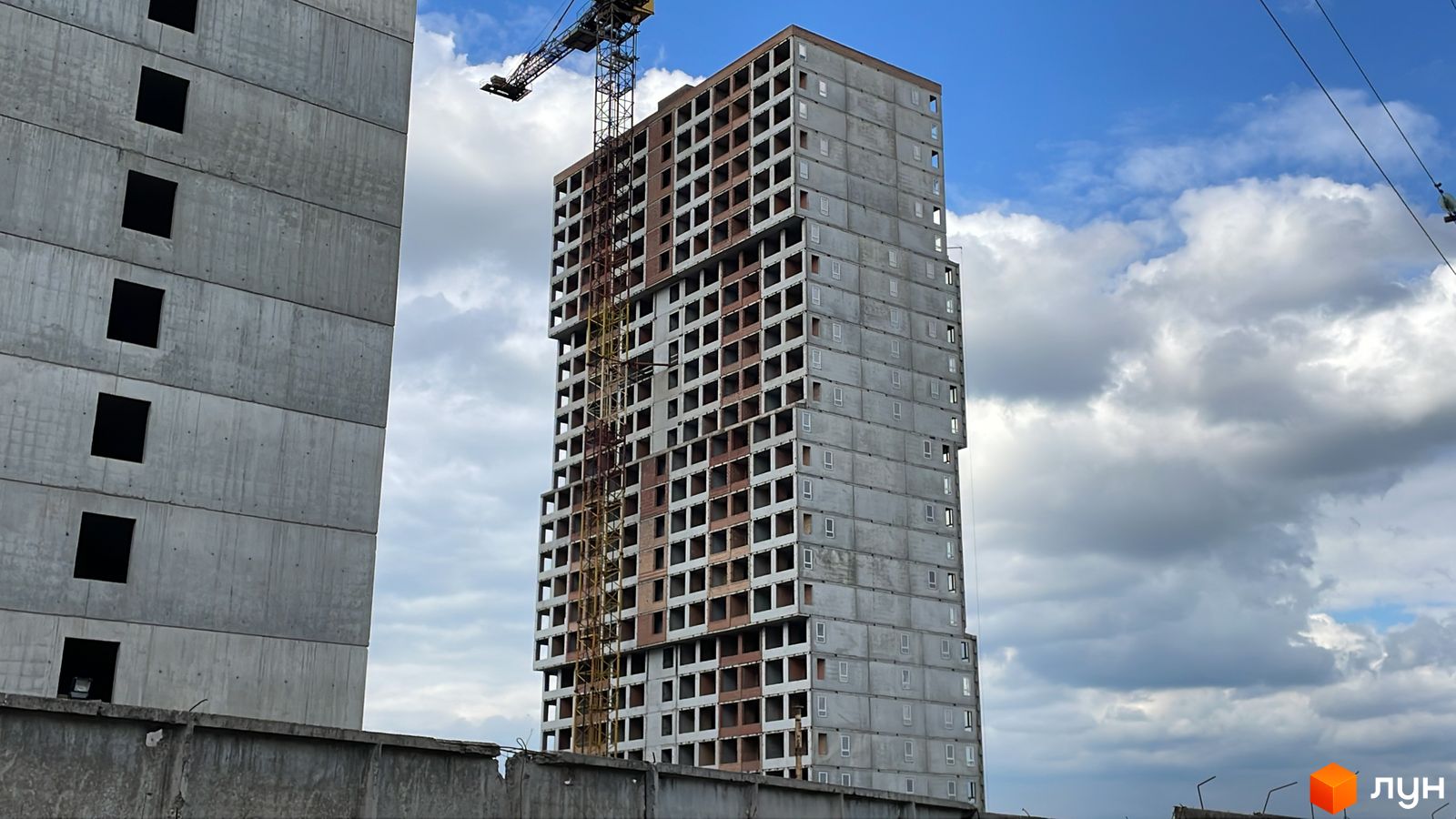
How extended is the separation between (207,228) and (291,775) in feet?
114

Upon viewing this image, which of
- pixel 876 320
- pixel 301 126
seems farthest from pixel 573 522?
pixel 301 126

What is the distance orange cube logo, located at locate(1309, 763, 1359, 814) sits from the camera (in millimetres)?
49969

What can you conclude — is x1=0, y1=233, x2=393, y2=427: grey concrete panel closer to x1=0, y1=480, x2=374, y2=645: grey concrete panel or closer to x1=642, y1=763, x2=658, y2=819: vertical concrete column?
x1=0, y1=480, x2=374, y2=645: grey concrete panel

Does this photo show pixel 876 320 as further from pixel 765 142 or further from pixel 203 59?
pixel 203 59

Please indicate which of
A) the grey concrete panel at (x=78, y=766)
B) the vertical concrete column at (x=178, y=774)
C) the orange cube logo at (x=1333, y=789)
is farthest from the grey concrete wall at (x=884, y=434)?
the grey concrete panel at (x=78, y=766)

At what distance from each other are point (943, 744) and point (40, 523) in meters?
71.2

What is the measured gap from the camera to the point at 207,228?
4872 centimetres

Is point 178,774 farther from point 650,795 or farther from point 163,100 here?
point 163,100

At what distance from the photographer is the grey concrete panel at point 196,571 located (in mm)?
43125

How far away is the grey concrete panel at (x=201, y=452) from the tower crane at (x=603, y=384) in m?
63.9

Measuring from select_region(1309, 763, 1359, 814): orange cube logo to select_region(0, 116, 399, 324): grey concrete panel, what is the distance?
37.5 m

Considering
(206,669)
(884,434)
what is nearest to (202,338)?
(206,669)

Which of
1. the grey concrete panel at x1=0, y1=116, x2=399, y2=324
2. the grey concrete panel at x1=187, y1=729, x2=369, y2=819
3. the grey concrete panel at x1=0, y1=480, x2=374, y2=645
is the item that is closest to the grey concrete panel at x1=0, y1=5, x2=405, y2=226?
the grey concrete panel at x1=0, y1=116, x2=399, y2=324

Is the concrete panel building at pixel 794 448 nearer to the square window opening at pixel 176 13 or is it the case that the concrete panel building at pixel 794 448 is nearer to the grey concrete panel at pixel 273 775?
the square window opening at pixel 176 13
